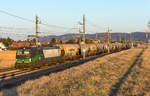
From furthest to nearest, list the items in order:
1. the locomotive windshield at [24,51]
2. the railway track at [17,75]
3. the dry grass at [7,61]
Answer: the dry grass at [7,61]
the locomotive windshield at [24,51]
the railway track at [17,75]

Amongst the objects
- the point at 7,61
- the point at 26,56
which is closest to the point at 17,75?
the point at 26,56

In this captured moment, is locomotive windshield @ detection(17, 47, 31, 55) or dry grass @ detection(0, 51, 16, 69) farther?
dry grass @ detection(0, 51, 16, 69)

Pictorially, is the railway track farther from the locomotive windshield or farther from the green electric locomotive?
the locomotive windshield

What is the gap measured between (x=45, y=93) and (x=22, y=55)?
1237 centimetres

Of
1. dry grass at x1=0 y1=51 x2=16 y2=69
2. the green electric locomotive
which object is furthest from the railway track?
dry grass at x1=0 y1=51 x2=16 y2=69

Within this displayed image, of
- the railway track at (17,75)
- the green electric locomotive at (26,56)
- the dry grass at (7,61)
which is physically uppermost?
the green electric locomotive at (26,56)

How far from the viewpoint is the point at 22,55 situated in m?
20.8

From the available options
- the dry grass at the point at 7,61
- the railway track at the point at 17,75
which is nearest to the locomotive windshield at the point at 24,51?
the railway track at the point at 17,75

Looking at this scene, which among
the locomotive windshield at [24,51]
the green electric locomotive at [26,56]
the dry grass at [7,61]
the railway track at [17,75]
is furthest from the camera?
the dry grass at [7,61]

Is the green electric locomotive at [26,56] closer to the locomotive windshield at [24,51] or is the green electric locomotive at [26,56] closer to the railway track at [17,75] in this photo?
the locomotive windshield at [24,51]

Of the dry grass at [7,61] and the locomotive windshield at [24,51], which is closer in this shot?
the locomotive windshield at [24,51]

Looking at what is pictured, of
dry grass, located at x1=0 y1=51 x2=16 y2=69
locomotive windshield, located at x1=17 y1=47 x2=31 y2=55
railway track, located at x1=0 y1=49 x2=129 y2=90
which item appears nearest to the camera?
railway track, located at x1=0 y1=49 x2=129 y2=90

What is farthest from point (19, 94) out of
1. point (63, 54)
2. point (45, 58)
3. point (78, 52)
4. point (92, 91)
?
point (78, 52)

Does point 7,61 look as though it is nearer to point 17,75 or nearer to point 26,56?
point 26,56
